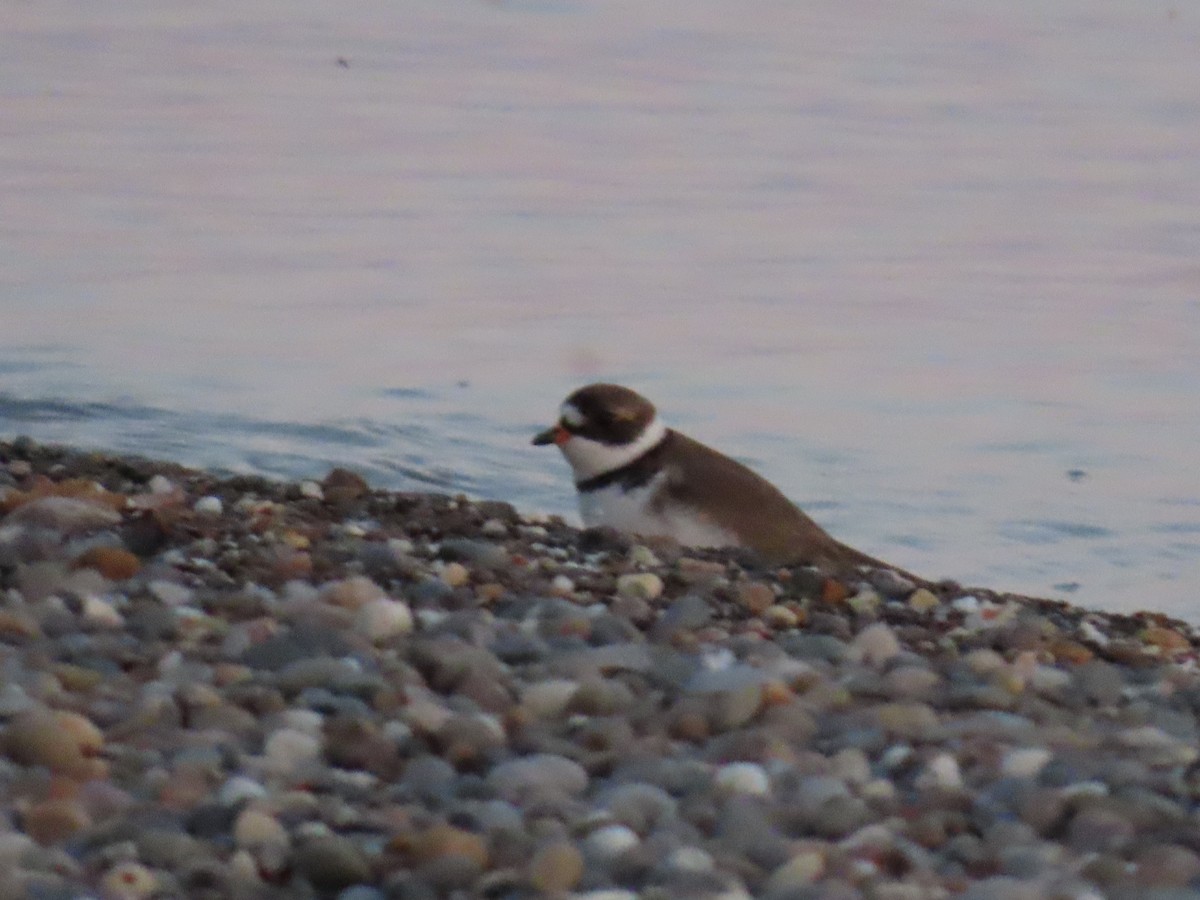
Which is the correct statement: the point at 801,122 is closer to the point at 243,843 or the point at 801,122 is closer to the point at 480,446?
the point at 480,446

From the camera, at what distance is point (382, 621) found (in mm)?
5641

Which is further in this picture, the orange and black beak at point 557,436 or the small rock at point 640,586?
the orange and black beak at point 557,436

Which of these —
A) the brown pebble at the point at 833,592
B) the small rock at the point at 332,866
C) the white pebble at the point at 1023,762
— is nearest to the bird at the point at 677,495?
the brown pebble at the point at 833,592

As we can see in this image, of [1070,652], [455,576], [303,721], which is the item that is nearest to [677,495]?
[455,576]

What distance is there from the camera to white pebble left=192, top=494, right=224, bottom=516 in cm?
709

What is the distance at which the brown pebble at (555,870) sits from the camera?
4.16 m

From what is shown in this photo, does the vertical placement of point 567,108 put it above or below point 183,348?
above

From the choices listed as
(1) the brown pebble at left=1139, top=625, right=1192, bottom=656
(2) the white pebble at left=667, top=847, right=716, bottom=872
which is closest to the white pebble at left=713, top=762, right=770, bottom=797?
(2) the white pebble at left=667, top=847, right=716, bottom=872

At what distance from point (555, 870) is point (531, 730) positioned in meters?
0.79

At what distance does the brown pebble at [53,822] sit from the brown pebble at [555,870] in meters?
0.77

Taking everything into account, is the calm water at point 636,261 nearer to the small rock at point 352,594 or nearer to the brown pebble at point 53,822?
the small rock at point 352,594

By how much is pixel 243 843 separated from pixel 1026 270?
11213 millimetres

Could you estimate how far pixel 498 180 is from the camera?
1648cm

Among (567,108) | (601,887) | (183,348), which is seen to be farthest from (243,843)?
(567,108)
